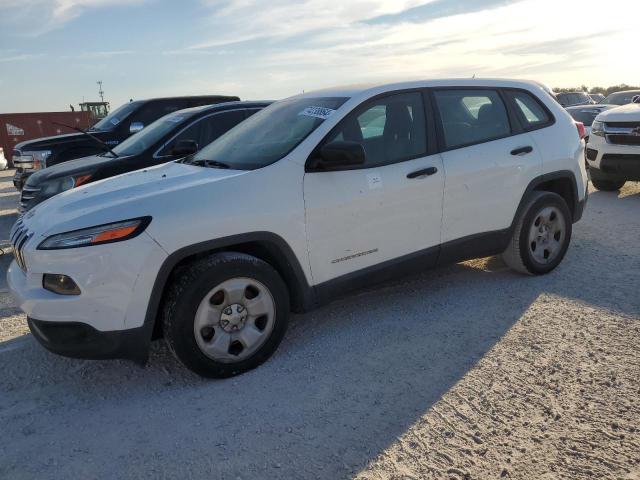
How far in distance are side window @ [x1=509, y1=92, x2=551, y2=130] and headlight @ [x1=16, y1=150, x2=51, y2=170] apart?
7.12 m

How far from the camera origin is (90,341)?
296 centimetres

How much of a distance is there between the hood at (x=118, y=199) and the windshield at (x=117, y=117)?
6.08 metres

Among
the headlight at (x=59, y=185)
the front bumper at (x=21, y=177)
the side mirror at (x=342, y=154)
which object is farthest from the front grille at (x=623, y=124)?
the front bumper at (x=21, y=177)

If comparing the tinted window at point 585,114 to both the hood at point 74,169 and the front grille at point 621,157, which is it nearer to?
the front grille at point 621,157

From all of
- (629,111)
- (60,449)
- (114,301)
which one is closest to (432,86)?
(114,301)

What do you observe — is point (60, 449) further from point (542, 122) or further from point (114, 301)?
point (542, 122)

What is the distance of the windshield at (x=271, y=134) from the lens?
142 inches

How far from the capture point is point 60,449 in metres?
2.71

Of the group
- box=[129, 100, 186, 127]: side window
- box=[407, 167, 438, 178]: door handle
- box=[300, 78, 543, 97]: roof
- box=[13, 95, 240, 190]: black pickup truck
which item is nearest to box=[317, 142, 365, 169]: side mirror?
box=[407, 167, 438, 178]: door handle

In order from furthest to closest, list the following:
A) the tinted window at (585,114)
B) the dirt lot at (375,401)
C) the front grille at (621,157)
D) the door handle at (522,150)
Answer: the tinted window at (585,114), the front grille at (621,157), the door handle at (522,150), the dirt lot at (375,401)

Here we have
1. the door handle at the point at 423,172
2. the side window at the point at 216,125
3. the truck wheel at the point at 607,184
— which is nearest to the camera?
the door handle at the point at 423,172

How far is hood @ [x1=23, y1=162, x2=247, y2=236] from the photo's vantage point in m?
2.99

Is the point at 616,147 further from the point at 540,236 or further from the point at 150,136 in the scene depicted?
the point at 150,136

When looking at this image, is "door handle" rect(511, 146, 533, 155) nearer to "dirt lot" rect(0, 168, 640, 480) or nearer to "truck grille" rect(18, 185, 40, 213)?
"dirt lot" rect(0, 168, 640, 480)
